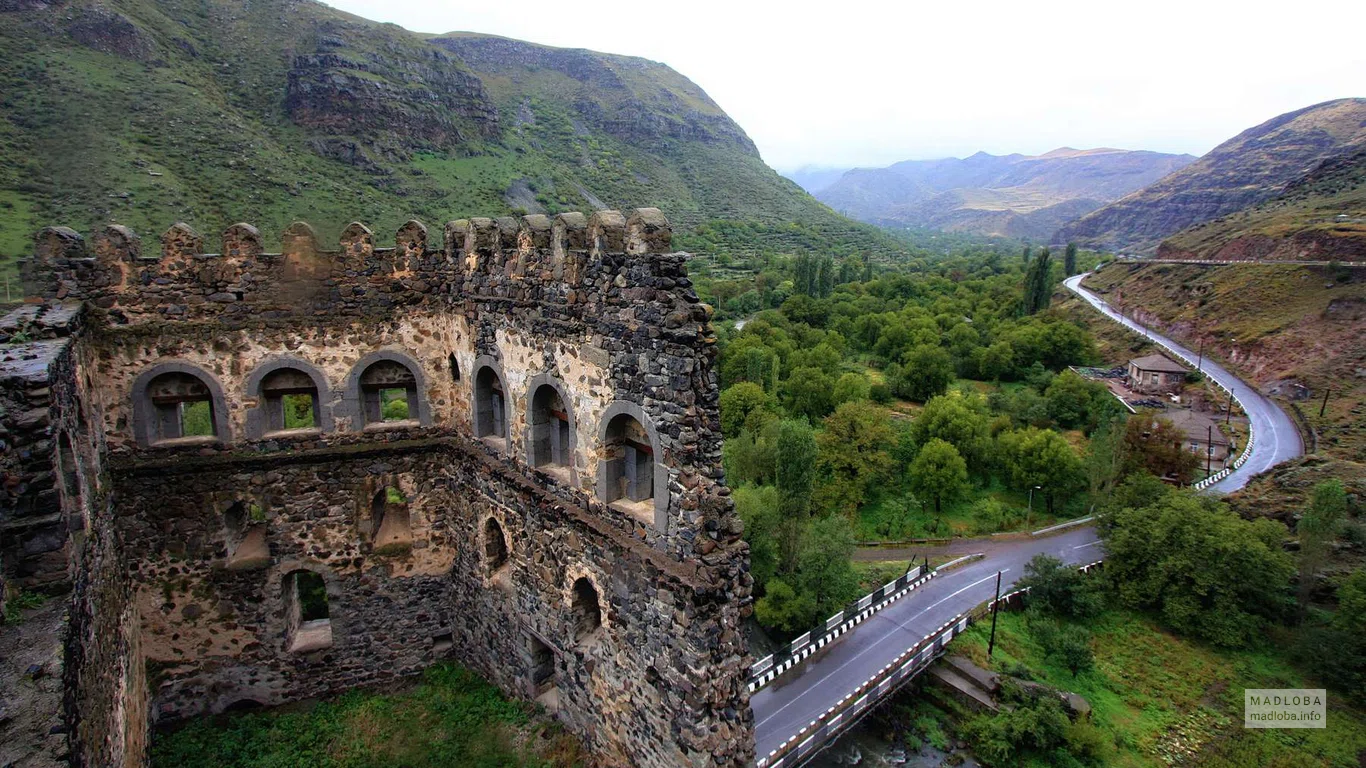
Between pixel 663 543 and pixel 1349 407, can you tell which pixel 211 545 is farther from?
pixel 1349 407

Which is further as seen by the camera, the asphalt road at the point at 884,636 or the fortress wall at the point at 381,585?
the asphalt road at the point at 884,636

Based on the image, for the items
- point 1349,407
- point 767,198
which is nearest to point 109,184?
point 1349,407

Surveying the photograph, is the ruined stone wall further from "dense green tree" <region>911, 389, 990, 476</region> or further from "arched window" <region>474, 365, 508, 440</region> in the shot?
"dense green tree" <region>911, 389, 990, 476</region>

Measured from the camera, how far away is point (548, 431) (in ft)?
33.5

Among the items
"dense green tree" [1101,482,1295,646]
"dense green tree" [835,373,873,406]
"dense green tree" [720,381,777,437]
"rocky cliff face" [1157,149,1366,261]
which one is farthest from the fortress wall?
"rocky cliff face" [1157,149,1366,261]

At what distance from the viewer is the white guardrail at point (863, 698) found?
55.1 ft

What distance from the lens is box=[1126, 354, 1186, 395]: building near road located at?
1924 inches

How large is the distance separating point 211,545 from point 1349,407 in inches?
2096

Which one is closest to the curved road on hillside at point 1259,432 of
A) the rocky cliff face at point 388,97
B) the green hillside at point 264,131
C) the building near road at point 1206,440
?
the building near road at point 1206,440

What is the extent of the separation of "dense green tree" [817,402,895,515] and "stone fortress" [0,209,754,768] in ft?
83.8

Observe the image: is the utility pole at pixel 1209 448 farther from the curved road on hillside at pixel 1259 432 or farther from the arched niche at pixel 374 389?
the arched niche at pixel 374 389

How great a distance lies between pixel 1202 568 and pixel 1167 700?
6.67m

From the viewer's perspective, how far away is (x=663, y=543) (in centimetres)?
807

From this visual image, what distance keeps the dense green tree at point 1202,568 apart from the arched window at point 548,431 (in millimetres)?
27743
